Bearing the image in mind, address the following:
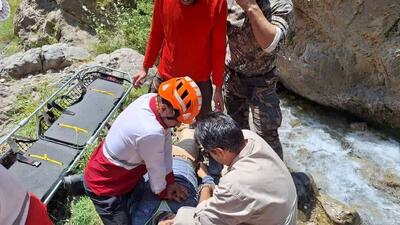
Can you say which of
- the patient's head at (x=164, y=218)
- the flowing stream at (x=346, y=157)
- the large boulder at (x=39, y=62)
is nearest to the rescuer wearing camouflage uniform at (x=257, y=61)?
the patient's head at (x=164, y=218)

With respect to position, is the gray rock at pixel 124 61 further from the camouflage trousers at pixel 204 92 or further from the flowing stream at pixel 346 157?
the flowing stream at pixel 346 157

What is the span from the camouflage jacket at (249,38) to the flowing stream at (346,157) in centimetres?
204

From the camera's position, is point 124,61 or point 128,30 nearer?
point 124,61

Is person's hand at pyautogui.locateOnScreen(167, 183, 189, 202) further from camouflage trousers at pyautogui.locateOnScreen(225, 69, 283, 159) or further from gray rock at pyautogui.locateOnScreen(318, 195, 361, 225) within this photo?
gray rock at pyautogui.locateOnScreen(318, 195, 361, 225)

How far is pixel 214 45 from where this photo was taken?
4.02 m

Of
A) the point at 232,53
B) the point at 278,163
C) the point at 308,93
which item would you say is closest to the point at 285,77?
the point at 308,93

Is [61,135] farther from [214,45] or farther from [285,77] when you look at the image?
[285,77]

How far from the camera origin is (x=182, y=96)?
10.6 feet

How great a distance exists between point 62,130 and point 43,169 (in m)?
0.69

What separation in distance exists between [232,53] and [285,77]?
2.89 meters

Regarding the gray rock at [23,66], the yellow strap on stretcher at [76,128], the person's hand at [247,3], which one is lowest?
the gray rock at [23,66]

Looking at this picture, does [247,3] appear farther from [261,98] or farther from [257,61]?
[261,98]

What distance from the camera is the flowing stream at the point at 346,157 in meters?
5.39

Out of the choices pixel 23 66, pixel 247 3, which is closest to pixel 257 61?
pixel 247 3
